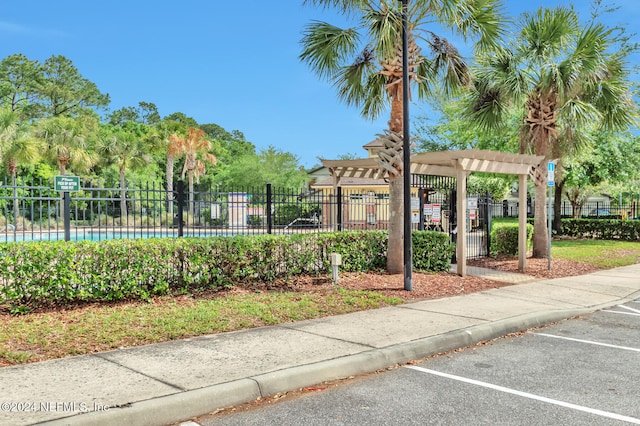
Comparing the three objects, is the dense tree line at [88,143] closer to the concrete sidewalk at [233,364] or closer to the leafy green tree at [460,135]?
the leafy green tree at [460,135]

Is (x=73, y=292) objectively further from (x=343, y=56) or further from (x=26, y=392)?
(x=343, y=56)

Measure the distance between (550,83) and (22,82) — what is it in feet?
191

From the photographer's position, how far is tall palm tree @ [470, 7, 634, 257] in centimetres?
1593

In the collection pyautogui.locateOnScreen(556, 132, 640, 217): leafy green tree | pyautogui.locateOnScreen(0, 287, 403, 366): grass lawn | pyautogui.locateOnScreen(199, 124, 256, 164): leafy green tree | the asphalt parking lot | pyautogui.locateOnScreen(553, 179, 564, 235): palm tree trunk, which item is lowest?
the asphalt parking lot

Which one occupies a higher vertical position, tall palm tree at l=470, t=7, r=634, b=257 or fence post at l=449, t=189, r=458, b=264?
tall palm tree at l=470, t=7, r=634, b=257

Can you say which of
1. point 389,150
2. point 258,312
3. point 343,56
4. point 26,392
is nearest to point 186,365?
point 26,392

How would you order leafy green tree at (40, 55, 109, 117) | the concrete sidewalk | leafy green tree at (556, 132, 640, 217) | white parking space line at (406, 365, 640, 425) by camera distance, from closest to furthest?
the concrete sidewalk, white parking space line at (406, 365, 640, 425), leafy green tree at (556, 132, 640, 217), leafy green tree at (40, 55, 109, 117)

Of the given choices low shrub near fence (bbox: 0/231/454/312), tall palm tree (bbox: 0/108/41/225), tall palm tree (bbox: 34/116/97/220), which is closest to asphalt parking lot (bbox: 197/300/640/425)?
low shrub near fence (bbox: 0/231/454/312)

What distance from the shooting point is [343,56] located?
12531 mm

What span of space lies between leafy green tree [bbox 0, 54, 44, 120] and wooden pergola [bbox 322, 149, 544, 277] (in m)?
53.3

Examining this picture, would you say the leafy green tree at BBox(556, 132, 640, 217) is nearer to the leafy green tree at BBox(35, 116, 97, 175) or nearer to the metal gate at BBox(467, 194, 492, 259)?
the metal gate at BBox(467, 194, 492, 259)

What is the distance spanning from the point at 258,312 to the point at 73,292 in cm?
275

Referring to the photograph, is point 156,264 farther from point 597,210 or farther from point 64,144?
point 64,144

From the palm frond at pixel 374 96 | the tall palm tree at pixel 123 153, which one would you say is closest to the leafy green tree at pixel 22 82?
the tall palm tree at pixel 123 153
